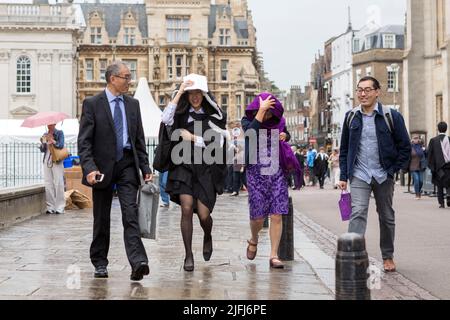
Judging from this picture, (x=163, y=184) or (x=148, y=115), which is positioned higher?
(x=148, y=115)

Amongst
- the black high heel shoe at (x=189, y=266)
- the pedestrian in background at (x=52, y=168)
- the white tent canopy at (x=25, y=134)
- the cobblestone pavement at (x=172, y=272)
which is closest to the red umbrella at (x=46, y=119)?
the pedestrian in background at (x=52, y=168)

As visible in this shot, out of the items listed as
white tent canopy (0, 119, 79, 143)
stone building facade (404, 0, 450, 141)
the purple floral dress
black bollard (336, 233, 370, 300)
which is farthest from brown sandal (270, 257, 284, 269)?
stone building facade (404, 0, 450, 141)

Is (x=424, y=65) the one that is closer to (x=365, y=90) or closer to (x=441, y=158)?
(x=441, y=158)

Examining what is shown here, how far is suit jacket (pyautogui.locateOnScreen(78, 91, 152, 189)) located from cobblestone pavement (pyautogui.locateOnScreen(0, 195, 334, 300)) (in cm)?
102

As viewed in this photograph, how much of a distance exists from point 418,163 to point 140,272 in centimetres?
1765

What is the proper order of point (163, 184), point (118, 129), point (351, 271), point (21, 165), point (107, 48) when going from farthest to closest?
point (107, 48) < point (21, 165) < point (163, 184) < point (118, 129) < point (351, 271)

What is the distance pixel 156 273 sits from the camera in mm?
8398

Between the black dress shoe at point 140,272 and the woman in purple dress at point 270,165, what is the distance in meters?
1.73

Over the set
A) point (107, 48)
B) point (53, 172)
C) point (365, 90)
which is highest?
point (107, 48)

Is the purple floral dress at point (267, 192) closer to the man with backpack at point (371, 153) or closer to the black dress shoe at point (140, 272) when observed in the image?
the man with backpack at point (371, 153)

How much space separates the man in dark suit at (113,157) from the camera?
25.2ft

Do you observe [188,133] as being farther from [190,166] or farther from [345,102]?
[345,102]

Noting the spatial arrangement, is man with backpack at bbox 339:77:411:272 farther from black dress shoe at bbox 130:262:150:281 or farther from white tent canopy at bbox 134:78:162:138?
white tent canopy at bbox 134:78:162:138

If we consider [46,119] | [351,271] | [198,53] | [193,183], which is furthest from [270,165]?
[198,53]
